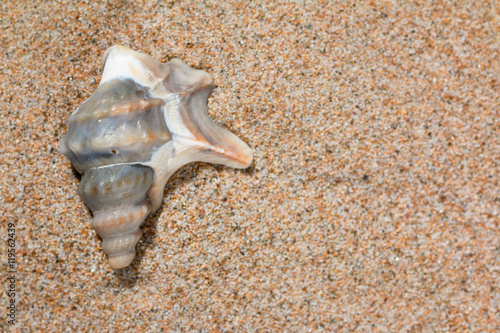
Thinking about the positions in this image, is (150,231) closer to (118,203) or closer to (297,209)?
(118,203)

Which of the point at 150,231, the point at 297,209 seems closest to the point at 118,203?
the point at 150,231

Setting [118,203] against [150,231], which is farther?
[150,231]

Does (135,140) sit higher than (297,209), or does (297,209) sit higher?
(135,140)

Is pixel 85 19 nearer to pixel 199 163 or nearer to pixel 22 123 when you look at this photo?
pixel 22 123

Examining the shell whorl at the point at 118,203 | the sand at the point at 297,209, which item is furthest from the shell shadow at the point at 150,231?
the shell whorl at the point at 118,203

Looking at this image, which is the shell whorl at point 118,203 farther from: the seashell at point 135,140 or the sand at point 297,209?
the sand at point 297,209

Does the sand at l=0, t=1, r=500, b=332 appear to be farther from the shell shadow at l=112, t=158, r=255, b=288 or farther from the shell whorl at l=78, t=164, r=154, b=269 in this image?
the shell whorl at l=78, t=164, r=154, b=269

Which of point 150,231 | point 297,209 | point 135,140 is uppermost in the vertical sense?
point 135,140
